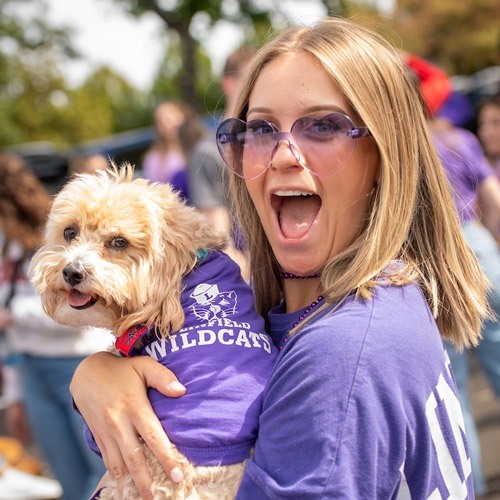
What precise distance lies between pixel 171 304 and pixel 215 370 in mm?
256

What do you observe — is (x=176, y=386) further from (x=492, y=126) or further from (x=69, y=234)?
(x=492, y=126)

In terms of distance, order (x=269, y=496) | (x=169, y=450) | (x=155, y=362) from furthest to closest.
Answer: (x=155, y=362) → (x=169, y=450) → (x=269, y=496)

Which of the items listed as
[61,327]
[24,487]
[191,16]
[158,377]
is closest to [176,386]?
[158,377]

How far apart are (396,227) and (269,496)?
0.74 meters

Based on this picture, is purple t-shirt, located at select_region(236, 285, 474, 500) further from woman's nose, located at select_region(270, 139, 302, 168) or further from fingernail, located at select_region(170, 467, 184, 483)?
woman's nose, located at select_region(270, 139, 302, 168)

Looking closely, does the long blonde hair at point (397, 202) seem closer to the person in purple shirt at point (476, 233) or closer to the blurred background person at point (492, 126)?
the person in purple shirt at point (476, 233)

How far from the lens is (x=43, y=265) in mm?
1824

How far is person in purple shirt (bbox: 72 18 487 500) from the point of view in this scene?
45.8 inches

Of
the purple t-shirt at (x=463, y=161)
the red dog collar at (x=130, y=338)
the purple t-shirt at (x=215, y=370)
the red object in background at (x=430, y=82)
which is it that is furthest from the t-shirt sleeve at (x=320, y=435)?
the red object in background at (x=430, y=82)

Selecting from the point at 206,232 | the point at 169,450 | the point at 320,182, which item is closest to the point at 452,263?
the point at 320,182

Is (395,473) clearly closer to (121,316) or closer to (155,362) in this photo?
(155,362)

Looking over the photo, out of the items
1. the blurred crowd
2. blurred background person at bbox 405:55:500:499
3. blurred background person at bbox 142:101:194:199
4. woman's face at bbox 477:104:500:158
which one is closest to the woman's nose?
the blurred crowd

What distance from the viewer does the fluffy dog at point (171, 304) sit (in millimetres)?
1457

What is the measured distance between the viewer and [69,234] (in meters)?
1.85
